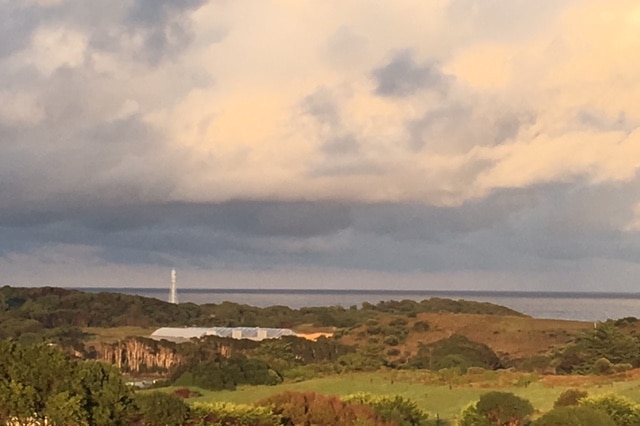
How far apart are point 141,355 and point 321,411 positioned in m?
45.2

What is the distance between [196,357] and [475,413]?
38.2m

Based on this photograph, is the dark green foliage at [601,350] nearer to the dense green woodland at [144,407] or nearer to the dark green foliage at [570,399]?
the dark green foliage at [570,399]

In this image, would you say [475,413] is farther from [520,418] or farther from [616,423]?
[616,423]

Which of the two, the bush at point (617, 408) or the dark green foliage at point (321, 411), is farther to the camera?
the bush at point (617, 408)

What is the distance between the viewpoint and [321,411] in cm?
1909

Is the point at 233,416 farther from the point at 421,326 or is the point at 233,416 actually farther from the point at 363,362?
the point at 421,326

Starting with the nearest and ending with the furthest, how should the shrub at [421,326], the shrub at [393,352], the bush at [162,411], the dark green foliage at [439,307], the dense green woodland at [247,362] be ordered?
the dense green woodland at [247,362] → the bush at [162,411] → the shrub at [393,352] → the shrub at [421,326] → the dark green foliage at [439,307]

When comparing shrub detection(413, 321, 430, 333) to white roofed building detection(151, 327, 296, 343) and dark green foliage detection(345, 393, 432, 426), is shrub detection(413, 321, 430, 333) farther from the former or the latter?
dark green foliage detection(345, 393, 432, 426)

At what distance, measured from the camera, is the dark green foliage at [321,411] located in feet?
61.5

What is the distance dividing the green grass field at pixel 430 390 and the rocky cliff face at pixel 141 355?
2470 centimetres

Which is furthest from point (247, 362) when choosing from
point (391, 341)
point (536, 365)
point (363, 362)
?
point (391, 341)

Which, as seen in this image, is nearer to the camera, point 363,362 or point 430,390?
point 430,390

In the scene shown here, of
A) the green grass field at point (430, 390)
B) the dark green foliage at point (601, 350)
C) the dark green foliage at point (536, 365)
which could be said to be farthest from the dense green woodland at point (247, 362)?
the green grass field at point (430, 390)

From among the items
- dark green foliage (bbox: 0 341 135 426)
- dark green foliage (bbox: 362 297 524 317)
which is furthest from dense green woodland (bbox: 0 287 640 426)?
dark green foliage (bbox: 362 297 524 317)
